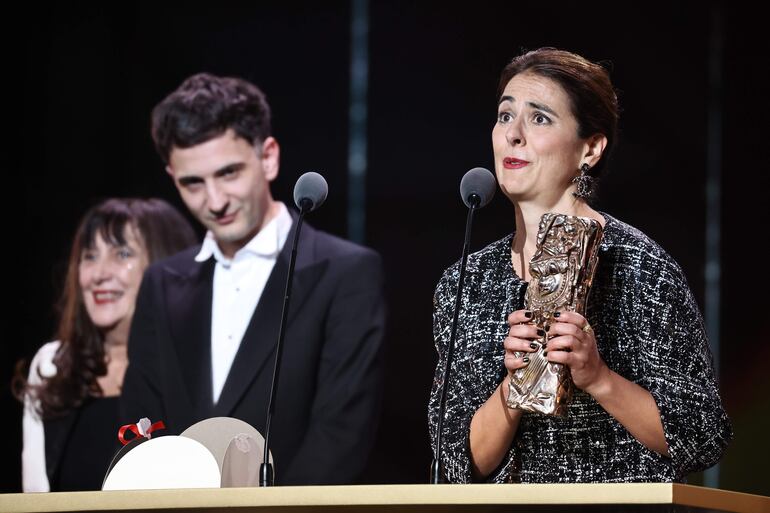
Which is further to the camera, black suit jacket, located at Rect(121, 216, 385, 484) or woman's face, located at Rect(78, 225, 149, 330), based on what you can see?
woman's face, located at Rect(78, 225, 149, 330)

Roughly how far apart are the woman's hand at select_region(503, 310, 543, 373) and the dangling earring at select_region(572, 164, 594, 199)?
0.53m

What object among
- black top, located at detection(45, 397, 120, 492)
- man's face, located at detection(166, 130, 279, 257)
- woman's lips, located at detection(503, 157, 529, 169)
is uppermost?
man's face, located at detection(166, 130, 279, 257)

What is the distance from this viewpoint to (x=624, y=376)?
2424 mm

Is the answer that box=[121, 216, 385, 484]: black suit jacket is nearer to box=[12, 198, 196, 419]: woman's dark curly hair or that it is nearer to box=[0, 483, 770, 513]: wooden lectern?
box=[12, 198, 196, 419]: woman's dark curly hair

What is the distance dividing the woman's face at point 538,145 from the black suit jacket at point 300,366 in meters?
1.43

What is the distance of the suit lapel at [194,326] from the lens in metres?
4.09

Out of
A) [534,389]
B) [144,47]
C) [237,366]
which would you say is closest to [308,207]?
[534,389]

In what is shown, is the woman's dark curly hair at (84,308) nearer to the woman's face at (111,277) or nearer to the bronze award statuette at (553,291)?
the woman's face at (111,277)

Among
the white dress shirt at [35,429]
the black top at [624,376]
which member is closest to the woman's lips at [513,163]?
the black top at [624,376]

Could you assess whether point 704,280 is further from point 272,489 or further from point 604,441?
point 272,489

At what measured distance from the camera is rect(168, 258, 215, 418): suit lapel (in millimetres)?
4086

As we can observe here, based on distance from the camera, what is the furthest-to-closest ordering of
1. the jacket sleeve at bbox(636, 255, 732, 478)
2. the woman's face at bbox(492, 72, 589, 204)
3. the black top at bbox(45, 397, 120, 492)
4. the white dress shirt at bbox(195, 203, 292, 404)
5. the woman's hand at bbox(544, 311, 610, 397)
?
the black top at bbox(45, 397, 120, 492)
the white dress shirt at bbox(195, 203, 292, 404)
the woman's face at bbox(492, 72, 589, 204)
the jacket sleeve at bbox(636, 255, 732, 478)
the woman's hand at bbox(544, 311, 610, 397)

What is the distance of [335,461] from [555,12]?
5.56 ft

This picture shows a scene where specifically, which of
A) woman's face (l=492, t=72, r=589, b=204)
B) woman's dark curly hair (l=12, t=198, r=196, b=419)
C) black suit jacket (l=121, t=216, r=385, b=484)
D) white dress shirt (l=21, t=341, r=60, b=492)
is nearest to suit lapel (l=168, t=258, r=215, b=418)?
black suit jacket (l=121, t=216, r=385, b=484)
